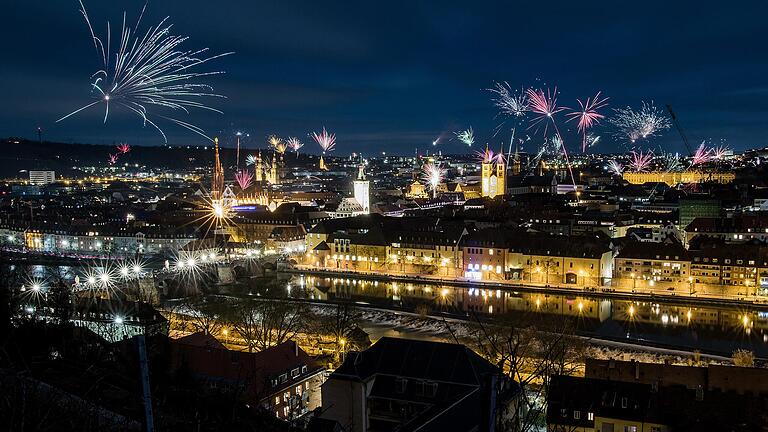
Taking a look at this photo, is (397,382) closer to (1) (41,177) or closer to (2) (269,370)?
(2) (269,370)

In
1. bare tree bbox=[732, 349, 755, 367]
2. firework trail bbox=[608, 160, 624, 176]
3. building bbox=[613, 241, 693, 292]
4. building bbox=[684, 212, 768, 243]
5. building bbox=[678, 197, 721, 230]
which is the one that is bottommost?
bare tree bbox=[732, 349, 755, 367]

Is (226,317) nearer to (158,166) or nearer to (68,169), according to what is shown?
(68,169)

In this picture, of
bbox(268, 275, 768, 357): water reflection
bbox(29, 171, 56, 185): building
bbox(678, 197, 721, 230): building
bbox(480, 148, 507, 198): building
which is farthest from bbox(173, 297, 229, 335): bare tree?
bbox(29, 171, 56, 185): building

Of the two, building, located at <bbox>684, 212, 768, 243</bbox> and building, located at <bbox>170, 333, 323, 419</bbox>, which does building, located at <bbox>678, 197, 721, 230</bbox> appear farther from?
building, located at <bbox>170, 333, 323, 419</bbox>

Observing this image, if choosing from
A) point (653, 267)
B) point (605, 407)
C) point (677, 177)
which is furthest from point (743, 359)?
point (677, 177)

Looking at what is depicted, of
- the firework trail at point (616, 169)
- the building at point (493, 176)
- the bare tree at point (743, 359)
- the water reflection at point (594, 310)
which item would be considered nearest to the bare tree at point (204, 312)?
the water reflection at point (594, 310)
